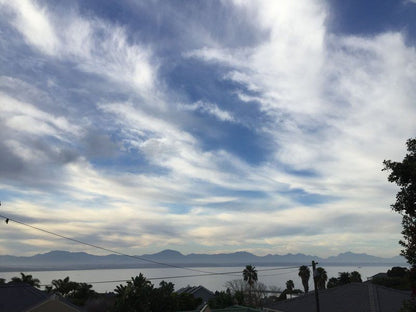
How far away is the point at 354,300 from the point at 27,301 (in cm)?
3764

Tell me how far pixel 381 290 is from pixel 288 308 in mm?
11242

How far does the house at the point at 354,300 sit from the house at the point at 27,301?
1003 inches

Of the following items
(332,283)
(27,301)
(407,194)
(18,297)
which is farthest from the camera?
(332,283)

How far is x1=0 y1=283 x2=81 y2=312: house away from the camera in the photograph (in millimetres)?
36094

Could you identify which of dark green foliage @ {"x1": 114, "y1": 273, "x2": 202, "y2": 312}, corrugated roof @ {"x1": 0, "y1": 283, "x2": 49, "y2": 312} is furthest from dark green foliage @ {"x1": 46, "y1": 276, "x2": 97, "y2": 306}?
corrugated roof @ {"x1": 0, "y1": 283, "x2": 49, "y2": 312}

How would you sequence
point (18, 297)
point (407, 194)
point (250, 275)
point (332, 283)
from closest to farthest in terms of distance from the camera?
point (407, 194) → point (18, 297) → point (250, 275) → point (332, 283)

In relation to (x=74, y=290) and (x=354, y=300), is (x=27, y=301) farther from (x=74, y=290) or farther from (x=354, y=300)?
(x=74, y=290)

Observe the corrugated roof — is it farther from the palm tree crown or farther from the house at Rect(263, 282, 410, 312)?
the palm tree crown

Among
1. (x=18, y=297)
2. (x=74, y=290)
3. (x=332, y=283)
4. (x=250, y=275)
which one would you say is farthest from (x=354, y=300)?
(x=332, y=283)

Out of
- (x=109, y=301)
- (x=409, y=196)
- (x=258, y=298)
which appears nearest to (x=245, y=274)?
(x=258, y=298)

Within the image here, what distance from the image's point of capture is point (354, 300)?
3819 cm

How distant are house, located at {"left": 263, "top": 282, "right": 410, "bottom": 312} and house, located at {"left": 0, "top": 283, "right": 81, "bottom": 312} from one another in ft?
83.6

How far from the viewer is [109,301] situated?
70.6 m

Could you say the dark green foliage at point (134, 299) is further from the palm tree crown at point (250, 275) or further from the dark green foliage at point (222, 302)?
the palm tree crown at point (250, 275)
